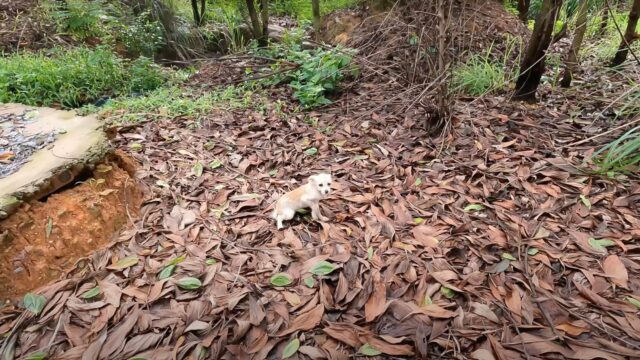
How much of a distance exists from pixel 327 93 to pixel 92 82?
282cm

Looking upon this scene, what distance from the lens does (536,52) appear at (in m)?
3.11

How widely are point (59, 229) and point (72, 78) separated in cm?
312

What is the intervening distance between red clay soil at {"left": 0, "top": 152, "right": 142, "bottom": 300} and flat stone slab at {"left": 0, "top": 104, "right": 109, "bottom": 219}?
3.1 inches

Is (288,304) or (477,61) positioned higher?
(477,61)

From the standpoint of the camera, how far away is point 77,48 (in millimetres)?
5254

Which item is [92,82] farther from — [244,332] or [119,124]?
[244,332]

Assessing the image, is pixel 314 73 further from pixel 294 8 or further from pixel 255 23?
pixel 294 8

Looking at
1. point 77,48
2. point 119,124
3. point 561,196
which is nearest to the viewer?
point 561,196

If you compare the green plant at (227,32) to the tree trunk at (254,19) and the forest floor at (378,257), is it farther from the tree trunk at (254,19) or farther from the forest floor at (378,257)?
the forest floor at (378,257)

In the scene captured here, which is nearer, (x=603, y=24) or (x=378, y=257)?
(x=378, y=257)

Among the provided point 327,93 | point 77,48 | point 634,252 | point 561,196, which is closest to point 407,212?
point 561,196

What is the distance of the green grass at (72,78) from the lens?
4164mm

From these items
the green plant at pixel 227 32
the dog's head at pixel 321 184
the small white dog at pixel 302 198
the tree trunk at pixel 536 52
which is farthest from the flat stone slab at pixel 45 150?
the green plant at pixel 227 32

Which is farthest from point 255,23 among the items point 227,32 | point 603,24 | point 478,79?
point 603,24
